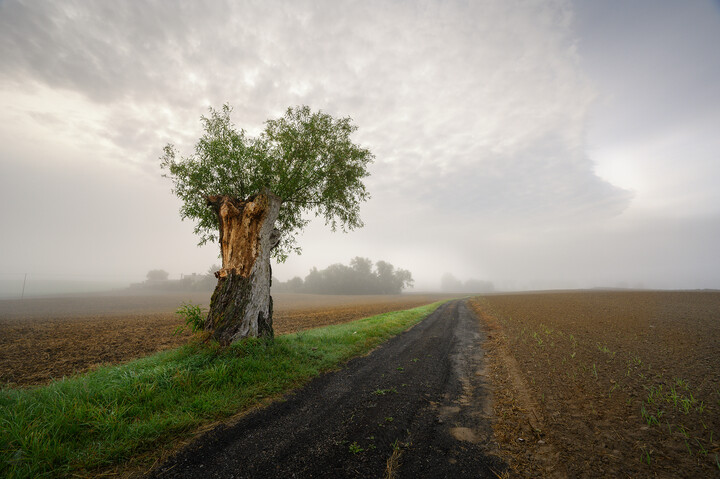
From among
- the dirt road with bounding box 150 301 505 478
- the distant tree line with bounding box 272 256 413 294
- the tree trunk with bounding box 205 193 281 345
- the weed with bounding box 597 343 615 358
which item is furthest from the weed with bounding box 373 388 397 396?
the distant tree line with bounding box 272 256 413 294

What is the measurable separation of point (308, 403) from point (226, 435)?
1858mm

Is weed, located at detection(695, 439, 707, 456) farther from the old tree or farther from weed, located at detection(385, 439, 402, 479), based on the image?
the old tree

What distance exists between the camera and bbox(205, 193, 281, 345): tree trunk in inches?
341

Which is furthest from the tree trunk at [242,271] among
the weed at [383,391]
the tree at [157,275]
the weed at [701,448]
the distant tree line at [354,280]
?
the tree at [157,275]

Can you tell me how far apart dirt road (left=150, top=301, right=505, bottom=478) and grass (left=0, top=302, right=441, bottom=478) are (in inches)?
28.2

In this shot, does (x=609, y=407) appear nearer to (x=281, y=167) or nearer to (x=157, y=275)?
(x=281, y=167)

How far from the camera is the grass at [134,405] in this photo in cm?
378

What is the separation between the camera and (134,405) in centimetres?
511

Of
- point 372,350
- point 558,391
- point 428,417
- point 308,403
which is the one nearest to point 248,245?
point 308,403

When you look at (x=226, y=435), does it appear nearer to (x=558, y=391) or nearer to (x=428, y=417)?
(x=428, y=417)

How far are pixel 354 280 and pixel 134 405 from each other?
4395 inches

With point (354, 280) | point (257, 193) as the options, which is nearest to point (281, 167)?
point (257, 193)

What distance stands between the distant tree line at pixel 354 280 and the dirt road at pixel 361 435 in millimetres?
109252

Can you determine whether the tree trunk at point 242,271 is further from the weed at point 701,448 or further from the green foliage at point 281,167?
the weed at point 701,448
